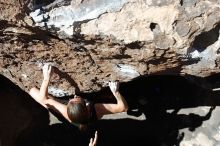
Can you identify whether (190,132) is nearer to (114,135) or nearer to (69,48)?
(114,135)

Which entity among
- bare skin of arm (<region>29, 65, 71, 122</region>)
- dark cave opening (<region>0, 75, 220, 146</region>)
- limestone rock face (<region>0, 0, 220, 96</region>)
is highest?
limestone rock face (<region>0, 0, 220, 96</region>)

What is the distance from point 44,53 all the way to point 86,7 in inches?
22.3

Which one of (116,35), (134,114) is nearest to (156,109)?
(134,114)

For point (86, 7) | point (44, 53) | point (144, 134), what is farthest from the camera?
point (144, 134)

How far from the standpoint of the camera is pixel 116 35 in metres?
2.46

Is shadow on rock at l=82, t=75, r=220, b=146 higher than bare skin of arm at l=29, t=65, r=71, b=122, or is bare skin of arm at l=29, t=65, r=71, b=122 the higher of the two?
bare skin of arm at l=29, t=65, r=71, b=122

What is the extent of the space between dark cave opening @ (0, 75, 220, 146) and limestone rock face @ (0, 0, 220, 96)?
0.66 meters

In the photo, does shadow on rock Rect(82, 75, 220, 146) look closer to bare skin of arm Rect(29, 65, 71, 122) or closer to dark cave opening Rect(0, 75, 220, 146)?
dark cave opening Rect(0, 75, 220, 146)

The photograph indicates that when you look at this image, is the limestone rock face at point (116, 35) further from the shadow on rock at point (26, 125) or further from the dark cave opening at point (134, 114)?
the shadow on rock at point (26, 125)

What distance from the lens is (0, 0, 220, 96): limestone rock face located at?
92.4 inches

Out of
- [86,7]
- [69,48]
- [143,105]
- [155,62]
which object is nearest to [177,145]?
[143,105]

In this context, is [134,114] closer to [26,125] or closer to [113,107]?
[113,107]

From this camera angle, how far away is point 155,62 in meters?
2.67

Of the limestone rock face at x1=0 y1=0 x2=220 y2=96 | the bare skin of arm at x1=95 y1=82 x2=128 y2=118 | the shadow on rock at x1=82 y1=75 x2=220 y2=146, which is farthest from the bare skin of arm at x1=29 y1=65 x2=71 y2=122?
the shadow on rock at x1=82 y1=75 x2=220 y2=146
